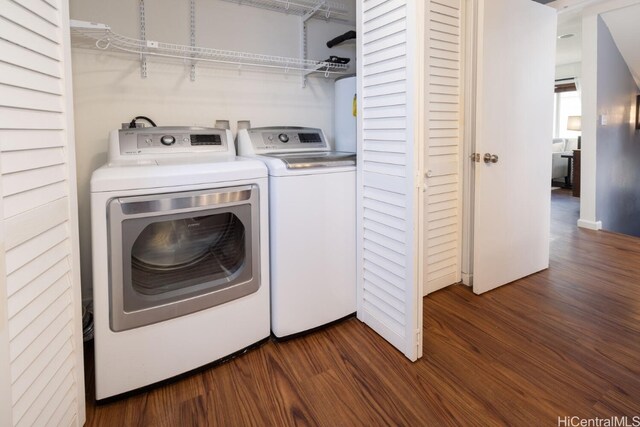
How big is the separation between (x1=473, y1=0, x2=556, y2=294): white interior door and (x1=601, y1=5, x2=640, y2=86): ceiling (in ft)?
5.78

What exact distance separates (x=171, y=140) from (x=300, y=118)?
0.91 m

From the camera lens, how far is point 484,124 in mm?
2107

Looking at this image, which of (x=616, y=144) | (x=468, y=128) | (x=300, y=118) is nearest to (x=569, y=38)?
(x=616, y=144)

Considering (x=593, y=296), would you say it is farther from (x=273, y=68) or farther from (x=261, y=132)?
(x=273, y=68)

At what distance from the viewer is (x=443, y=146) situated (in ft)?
7.21

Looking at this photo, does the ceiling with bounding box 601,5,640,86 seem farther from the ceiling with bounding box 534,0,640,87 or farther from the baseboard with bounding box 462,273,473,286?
the baseboard with bounding box 462,273,473,286

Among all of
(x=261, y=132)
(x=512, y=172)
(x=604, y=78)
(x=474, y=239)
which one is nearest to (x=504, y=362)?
(x=474, y=239)

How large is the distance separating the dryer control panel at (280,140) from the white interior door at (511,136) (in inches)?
37.8

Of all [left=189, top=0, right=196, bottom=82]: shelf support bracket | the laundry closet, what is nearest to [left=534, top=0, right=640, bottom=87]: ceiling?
the laundry closet

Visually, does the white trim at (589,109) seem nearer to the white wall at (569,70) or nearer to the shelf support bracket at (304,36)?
the shelf support bracket at (304,36)

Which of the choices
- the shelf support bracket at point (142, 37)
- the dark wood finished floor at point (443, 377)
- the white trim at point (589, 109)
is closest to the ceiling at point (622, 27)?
the white trim at point (589, 109)

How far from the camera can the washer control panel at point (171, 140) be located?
1.64m

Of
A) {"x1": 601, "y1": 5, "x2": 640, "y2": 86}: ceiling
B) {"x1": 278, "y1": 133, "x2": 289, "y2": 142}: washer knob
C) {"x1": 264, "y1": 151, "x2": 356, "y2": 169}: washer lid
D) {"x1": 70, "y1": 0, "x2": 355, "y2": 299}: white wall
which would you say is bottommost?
{"x1": 264, "y1": 151, "x2": 356, "y2": 169}: washer lid

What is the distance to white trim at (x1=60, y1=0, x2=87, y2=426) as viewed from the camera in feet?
3.52
